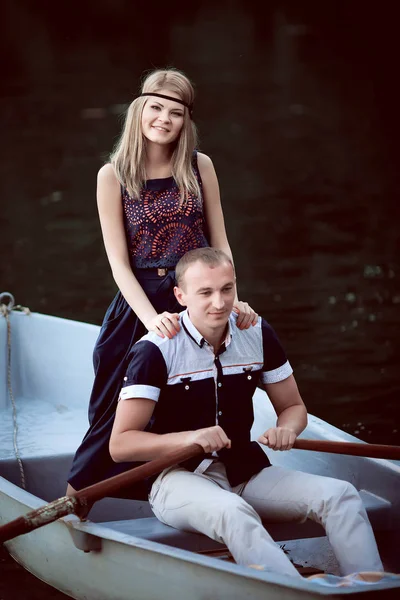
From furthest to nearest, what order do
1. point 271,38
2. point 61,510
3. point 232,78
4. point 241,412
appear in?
point 271,38, point 232,78, point 241,412, point 61,510

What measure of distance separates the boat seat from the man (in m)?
0.11

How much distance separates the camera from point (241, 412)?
3395 mm

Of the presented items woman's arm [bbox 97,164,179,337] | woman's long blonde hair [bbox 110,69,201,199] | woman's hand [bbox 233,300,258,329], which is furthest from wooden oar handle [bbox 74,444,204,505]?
woman's long blonde hair [bbox 110,69,201,199]

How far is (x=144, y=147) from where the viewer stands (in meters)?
3.70

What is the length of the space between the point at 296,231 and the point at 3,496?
8.11 meters

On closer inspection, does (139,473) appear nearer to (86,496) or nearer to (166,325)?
(86,496)

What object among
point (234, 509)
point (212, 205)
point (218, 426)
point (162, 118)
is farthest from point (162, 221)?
point (234, 509)

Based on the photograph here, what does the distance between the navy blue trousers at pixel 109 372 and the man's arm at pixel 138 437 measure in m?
0.39

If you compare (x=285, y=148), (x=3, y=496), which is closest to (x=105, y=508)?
(x=3, y=496)

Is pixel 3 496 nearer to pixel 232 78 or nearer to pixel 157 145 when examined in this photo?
pixel 157 145

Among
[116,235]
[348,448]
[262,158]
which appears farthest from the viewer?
[262,158]

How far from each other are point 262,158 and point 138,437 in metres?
13.0

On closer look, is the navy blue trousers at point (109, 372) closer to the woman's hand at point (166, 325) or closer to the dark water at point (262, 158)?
the woman's hand at point (166, 325)

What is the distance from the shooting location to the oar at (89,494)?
311 centimetres
